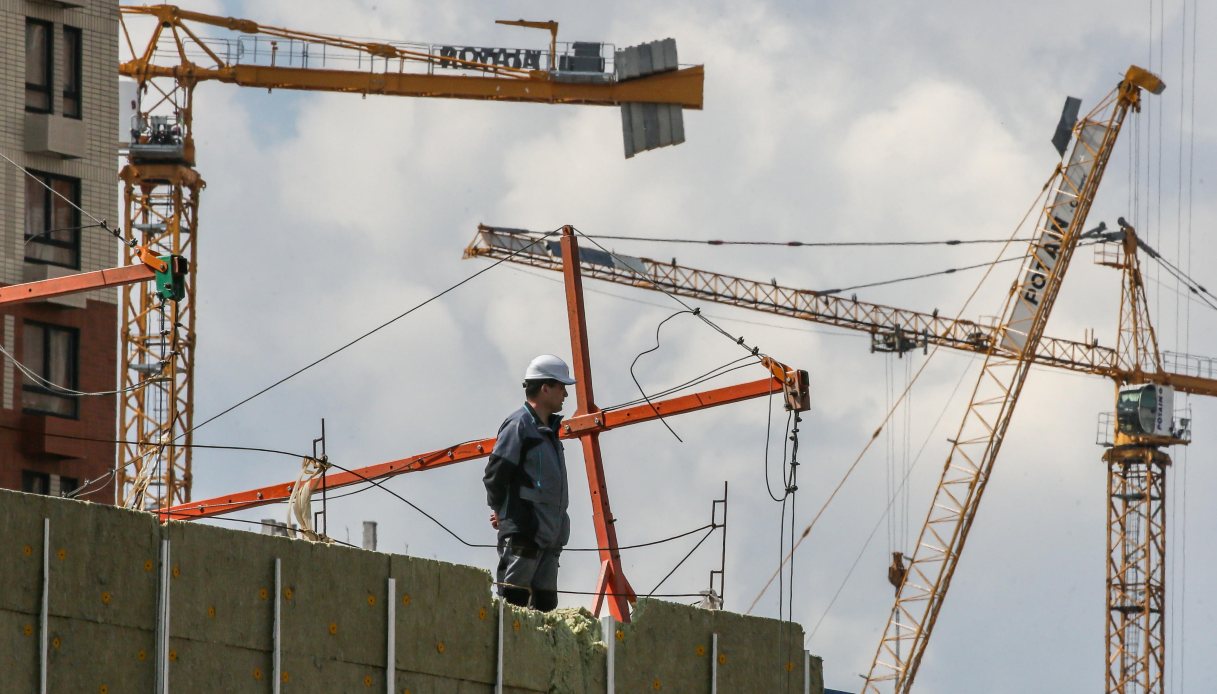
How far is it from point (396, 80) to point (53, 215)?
36.3 metres

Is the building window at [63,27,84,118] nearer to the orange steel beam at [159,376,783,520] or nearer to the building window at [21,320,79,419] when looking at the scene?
the building window at [21,320,79,419]

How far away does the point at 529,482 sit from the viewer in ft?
63.7

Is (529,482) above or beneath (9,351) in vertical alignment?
beneath

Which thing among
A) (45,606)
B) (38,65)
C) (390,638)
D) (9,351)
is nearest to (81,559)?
(45,606)

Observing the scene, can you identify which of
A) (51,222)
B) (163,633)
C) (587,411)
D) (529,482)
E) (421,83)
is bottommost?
(163,633)

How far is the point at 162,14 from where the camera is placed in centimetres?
8706

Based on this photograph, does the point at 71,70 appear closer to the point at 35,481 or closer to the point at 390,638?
the point at 35,481

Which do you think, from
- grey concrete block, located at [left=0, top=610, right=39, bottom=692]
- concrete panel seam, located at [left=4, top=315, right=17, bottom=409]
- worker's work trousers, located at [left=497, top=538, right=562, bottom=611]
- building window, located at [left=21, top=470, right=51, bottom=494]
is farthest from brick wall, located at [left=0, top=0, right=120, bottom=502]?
grey concrete block, located at [left=0, top=610, right=39, bottom=692]

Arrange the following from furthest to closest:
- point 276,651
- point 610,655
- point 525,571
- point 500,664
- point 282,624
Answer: point 610,655, point 500,664, point 525,571, point 282,624, point 276,651

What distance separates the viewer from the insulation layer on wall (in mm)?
16844

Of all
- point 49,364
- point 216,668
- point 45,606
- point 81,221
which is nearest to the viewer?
point 45,606

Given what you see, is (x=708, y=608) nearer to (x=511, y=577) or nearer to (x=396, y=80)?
(x=511, y=577)

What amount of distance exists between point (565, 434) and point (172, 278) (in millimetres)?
7689

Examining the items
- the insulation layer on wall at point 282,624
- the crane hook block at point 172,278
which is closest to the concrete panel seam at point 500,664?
the insulation layer on wall at point 282,624
